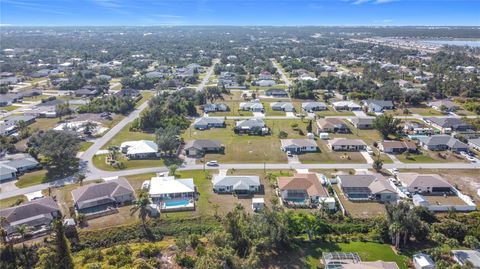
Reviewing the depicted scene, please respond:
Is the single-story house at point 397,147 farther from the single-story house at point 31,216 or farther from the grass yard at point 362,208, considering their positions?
the single-story house at point 31,216

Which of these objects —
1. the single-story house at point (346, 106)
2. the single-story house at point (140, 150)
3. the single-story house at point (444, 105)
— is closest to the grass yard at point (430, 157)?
the single-story house at point (346, 106)

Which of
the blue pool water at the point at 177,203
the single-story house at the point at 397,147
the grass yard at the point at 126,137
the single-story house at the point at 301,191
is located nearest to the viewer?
the blue pool water at the point at 177,203

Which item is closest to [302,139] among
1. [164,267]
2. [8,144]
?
[164,267]

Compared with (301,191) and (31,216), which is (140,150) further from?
(301,191)

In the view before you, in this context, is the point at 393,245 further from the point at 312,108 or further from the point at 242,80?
the point at 242,80

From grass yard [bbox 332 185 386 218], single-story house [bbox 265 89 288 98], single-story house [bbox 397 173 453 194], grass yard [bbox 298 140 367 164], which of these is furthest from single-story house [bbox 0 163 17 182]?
single-story house [bbox 265 89 288 98]

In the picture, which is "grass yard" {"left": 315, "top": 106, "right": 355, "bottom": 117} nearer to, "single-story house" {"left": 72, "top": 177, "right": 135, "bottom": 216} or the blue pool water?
the blue pool water
